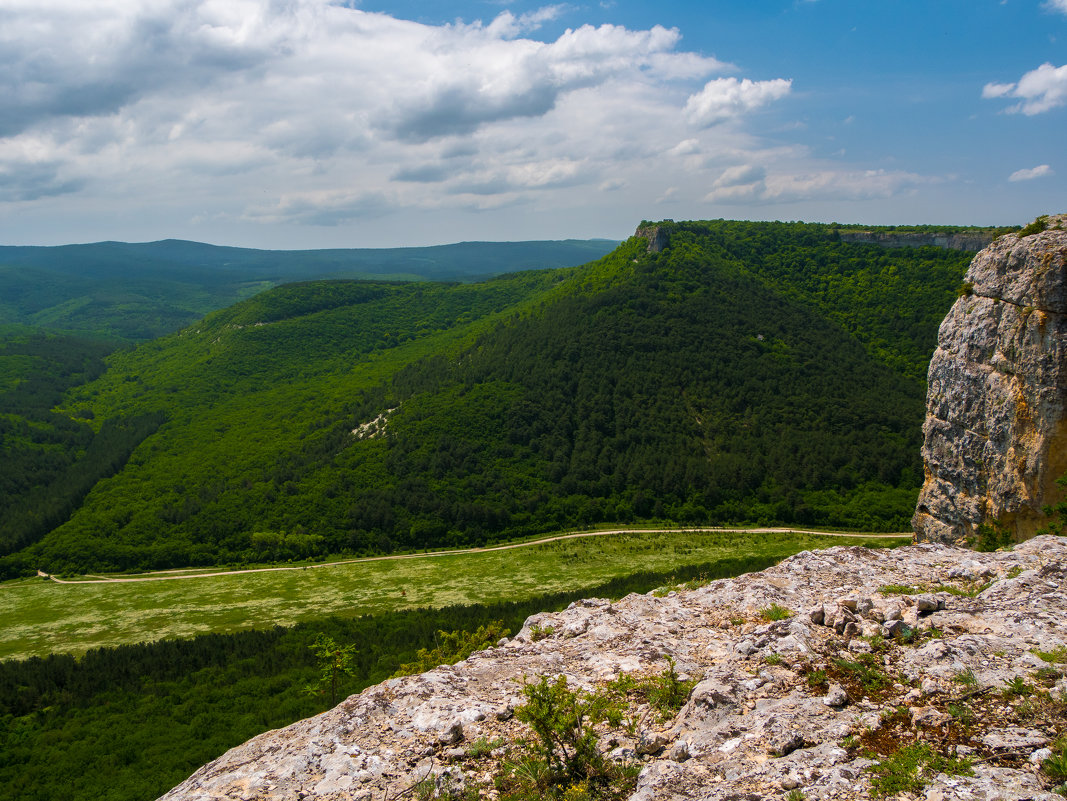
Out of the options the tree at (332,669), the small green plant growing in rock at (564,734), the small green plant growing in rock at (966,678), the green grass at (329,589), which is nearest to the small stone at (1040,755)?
the small green plant growing in rock at (966,678)

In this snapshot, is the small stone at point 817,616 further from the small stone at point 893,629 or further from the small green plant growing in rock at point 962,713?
the small green plant growing in rock at point 962,713

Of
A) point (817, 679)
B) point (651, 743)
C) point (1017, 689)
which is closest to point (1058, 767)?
point (1017, 689)

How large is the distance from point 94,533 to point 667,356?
9023 cm

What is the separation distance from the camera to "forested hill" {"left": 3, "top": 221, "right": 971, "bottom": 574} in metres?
84.8

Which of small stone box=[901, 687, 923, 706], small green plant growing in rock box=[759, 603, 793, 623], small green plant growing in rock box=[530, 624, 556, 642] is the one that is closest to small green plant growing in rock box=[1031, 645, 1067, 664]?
small stone box=[901, 687, 923, 706]

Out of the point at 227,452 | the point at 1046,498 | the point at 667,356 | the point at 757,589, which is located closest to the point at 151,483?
the point at 227,452

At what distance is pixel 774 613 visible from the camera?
18.5 metres

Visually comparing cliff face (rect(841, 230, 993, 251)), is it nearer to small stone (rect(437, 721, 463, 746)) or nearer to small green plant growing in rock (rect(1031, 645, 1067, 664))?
small green plant growing in rock (rect(1031, 645, 1067, 664))

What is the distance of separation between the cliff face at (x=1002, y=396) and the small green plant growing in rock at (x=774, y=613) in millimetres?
21092

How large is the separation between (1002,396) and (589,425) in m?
71.4

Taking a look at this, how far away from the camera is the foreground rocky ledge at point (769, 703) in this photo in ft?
35.0

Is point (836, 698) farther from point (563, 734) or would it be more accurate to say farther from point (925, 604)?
point (563, 734)

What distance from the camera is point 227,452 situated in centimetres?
10494

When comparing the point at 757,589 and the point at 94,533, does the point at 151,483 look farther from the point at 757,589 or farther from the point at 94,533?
the point at 757,589
